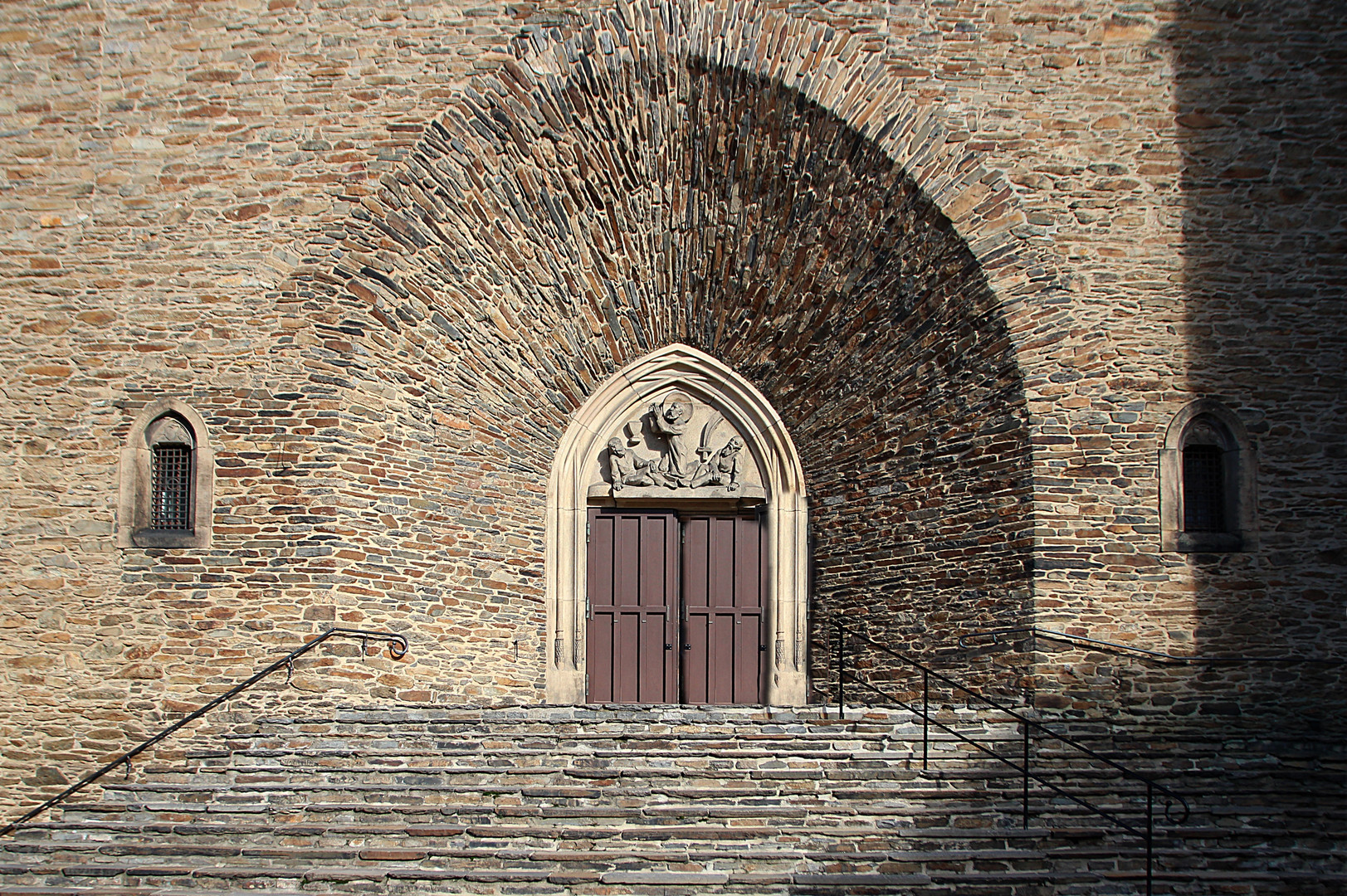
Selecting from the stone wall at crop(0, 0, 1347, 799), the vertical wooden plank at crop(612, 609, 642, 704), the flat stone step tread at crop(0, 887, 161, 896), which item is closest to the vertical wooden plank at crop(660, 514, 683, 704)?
the vertical wooden plank at crop(612, 609, 642, 704)

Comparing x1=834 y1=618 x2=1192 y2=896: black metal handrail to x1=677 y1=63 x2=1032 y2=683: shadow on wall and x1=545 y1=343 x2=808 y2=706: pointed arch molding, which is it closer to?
x1=677 y1=63 x2=1032 y2=683: shadow on wall

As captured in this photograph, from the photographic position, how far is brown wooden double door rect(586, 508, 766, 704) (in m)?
12.0

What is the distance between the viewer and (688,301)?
12008 millimetres

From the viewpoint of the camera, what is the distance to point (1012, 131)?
34.4ft

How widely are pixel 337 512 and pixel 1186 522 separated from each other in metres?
7.39

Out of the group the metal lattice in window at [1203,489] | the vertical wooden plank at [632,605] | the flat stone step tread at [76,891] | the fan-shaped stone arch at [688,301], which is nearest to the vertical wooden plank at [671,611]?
the vertical wooden plank at [632,605]

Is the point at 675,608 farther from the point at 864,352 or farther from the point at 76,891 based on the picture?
the point at 76,891

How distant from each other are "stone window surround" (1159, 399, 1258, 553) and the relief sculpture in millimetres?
3965

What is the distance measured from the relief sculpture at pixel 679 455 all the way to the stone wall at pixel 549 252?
1607mm

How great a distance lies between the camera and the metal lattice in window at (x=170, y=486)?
10.4m

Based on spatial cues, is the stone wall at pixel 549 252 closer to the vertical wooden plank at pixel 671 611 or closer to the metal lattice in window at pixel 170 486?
the metal lattice in window at pixel 170 486

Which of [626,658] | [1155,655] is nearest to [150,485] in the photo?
[626,658]

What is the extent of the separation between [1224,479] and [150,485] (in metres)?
9.45

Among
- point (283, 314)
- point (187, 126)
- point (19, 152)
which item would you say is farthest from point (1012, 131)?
point (19, 152)
